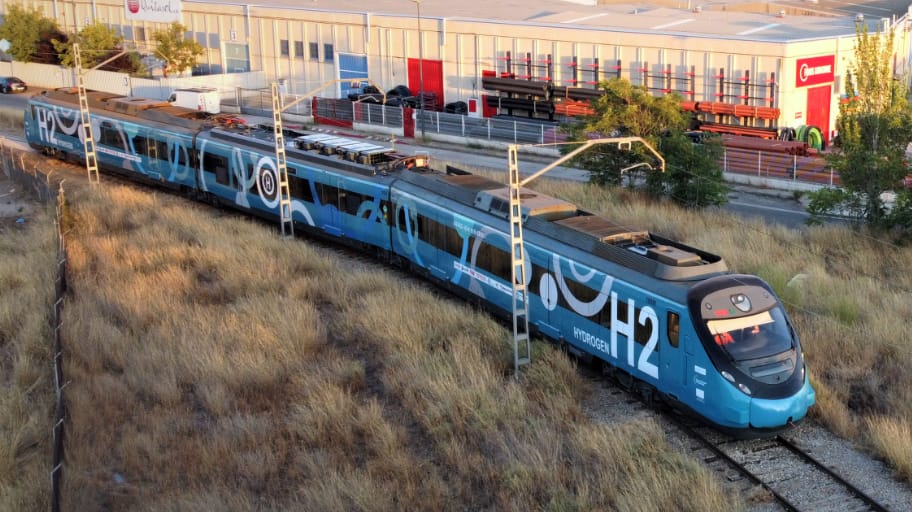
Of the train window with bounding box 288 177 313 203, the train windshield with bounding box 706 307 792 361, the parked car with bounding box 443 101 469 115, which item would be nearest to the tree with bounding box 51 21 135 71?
the parked car with bounding box 443 101 469 115

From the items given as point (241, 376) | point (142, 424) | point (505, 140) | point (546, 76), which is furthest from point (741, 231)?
point (546, 76)

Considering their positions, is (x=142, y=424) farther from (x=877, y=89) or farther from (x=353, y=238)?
(x=877, y=89)

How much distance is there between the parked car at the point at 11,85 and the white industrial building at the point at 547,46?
888 cm

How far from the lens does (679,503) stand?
1334 cm

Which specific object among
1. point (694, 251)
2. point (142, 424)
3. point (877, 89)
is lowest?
point (142, 424)

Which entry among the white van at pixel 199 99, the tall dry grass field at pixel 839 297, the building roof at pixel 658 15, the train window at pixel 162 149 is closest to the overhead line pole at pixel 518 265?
the tall dry grass field at pixel 839 297

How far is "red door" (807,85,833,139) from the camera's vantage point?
147ft

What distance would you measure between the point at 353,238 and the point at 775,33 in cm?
2780

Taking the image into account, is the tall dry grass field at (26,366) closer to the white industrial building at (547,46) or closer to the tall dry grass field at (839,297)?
the tall dry grass field at (839,297)

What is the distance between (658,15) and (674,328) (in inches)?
1666

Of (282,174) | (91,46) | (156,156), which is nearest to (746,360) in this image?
(282,174)

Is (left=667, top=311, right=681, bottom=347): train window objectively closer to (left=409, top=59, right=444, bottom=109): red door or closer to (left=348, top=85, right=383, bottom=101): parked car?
(left=348, top=85, right=383, bottom=101): parked car

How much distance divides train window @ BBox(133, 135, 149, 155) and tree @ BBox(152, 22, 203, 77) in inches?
1218

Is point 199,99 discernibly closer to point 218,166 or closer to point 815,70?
point 218,166
